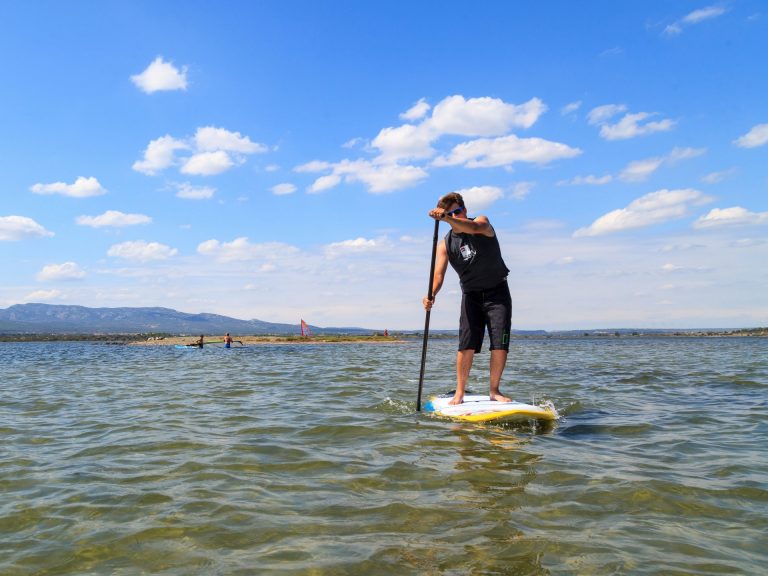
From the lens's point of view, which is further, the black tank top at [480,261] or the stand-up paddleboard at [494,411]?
the black tank top at [480,261]

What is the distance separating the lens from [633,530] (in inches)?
143

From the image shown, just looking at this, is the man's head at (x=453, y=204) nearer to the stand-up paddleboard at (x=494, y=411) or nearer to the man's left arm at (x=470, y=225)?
the man's left arm at (x=470, y=225)

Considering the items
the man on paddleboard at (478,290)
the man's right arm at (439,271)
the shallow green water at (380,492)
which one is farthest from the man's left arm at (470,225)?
the shallow green water at (380,492)

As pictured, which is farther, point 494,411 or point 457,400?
point 457,400

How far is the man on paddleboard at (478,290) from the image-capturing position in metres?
7.96

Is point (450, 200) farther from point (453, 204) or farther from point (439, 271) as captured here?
point (439, 271)

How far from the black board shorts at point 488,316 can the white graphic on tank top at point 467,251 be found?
58cm

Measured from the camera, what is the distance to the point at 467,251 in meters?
8.12

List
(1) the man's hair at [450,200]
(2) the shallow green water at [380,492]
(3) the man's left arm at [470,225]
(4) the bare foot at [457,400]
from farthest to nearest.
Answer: (4) the bare foot at [457,400] → (1) the man's hair at [450,200] → (3) the man's left arm at [470,225] → (2) the shallow green water at [380,492]

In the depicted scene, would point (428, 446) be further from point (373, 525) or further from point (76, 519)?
point (76, 519)

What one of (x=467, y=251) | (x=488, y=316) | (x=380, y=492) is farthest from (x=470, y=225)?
(x=380, y=492)

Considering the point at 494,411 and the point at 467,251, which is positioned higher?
the point at 467,251

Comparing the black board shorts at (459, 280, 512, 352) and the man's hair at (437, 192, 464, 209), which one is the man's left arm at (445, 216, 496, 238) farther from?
the black board shorts at (459, 280, 512, 352)

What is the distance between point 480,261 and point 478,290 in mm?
470
